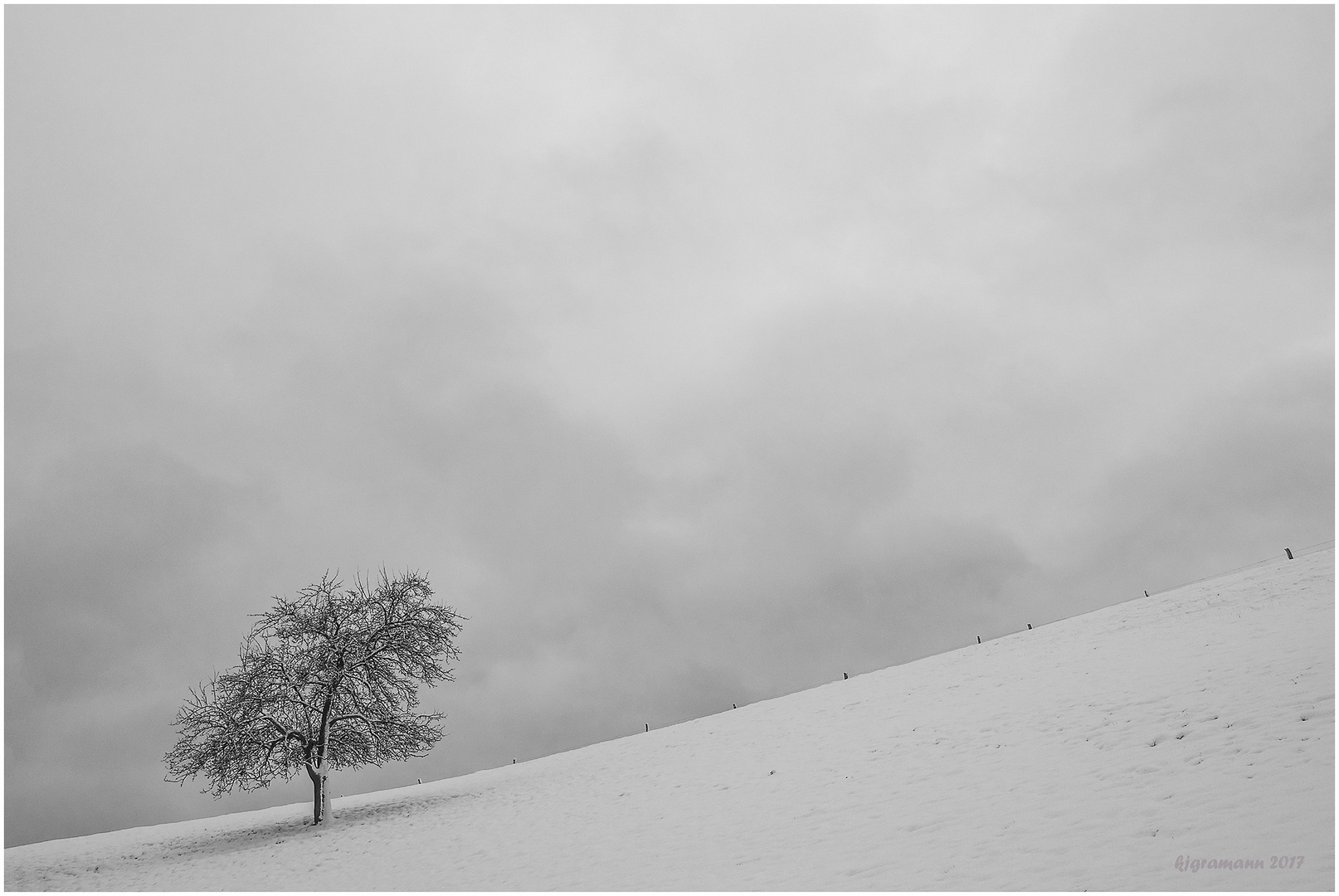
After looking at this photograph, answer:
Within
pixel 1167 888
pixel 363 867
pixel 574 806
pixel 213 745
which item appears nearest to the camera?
pixel 1167 888

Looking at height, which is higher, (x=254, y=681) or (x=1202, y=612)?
(x=254, y=681)

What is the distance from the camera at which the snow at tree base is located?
9938 mm

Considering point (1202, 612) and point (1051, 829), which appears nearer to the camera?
point (1051, 829)

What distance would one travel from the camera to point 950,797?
44.5ft

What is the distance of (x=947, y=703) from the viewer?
71.5 feet

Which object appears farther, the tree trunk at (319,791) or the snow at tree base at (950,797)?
the tree trunk at (319,791)

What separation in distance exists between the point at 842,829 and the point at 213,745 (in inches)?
885

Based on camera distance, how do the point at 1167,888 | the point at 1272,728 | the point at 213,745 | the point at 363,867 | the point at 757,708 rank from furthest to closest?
the point at 757,708, the point at 213,745, the point at 363,867, the point at 1272,728, the point at 1167,888

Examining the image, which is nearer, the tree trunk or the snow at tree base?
the snow at tree base

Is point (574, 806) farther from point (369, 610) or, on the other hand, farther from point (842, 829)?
point (369, 610)

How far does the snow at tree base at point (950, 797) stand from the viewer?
994 cm

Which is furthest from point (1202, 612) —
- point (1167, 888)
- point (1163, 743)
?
point (1167, 888)

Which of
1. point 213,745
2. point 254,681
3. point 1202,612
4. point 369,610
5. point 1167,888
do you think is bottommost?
point 1167,888

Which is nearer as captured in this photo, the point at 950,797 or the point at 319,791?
the point at 950,797
